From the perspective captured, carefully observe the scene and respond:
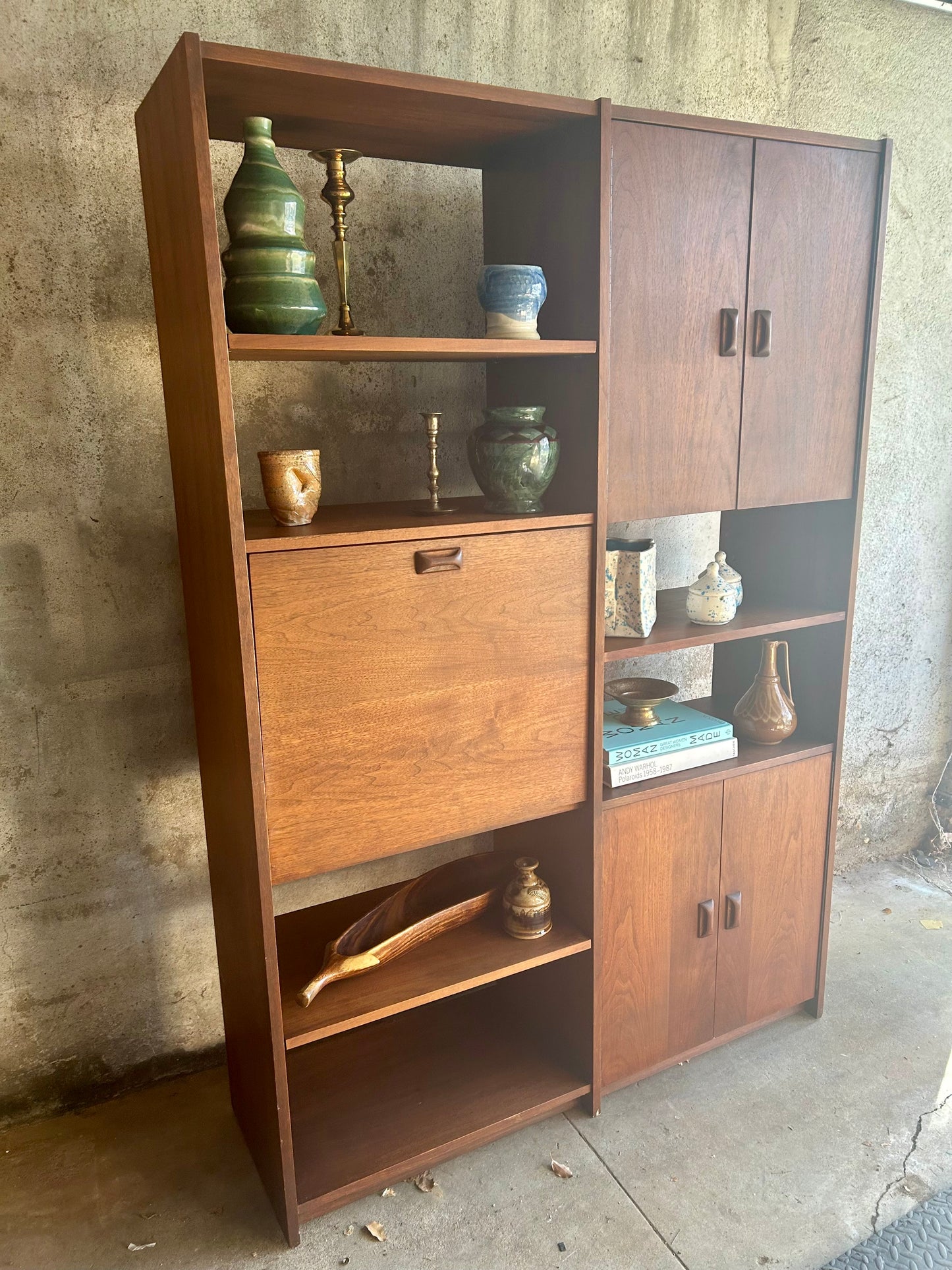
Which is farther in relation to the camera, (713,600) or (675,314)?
(713,600)

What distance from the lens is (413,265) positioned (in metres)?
2.01

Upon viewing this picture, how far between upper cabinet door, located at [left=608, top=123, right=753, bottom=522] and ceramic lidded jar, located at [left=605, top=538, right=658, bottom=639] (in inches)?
4.9

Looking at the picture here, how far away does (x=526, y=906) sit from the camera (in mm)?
1906

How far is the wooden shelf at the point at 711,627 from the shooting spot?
187 centimetres

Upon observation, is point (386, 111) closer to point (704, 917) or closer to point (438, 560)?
point (438, 560)

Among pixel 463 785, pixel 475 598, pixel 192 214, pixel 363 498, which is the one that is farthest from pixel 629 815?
pixel 192 214

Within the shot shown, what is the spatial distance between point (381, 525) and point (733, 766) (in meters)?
1.02

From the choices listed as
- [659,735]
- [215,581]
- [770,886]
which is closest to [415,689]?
[215,581]

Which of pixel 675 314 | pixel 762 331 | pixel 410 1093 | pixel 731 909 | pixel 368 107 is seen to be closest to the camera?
pixel 368 107

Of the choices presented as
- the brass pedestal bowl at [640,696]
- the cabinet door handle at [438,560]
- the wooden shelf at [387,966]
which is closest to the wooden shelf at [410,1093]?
the wooden shelf at [387,966]

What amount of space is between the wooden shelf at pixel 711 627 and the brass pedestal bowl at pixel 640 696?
0.12 m

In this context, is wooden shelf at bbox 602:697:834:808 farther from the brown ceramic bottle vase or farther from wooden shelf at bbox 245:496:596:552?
wooden shelf at bbox 245:496:596:552

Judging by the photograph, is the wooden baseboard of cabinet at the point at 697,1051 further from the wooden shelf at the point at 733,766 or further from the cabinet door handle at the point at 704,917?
the wooden shelf at the point at 733,766

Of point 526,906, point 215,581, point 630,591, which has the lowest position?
point 526,906
